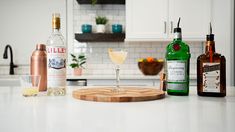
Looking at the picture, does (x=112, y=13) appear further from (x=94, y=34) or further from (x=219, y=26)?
(x=219, y=26)

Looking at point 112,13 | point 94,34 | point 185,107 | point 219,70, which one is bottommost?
point 185,107

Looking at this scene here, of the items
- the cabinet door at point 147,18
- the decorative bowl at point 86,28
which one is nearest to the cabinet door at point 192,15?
the cabinet door at point 147,18

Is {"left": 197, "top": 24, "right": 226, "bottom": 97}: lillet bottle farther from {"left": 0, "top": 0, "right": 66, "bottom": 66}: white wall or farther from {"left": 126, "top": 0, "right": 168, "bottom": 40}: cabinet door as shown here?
{"left": 0, "top": 0, "right": 66, "bottom": 66}: white wall

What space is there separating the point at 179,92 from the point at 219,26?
2.52 m

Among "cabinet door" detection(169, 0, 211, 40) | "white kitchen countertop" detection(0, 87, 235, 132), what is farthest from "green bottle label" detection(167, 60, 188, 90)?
"cabinet door" detection(169, 0, 211, 40)

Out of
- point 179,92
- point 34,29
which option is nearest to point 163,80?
point 179,92

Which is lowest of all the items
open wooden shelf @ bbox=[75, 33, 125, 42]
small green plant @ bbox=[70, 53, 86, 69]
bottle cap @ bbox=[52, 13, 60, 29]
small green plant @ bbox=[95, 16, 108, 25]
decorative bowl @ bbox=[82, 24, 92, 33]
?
A: small green plant @ bbox=[70, 53, 86, 69]

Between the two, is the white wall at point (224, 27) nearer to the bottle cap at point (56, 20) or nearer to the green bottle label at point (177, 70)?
the green bottle label at point (177, 70)

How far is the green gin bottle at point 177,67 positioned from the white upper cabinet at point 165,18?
7.34ft

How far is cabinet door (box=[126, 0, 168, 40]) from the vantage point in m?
3.44

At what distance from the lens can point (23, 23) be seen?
12.5 feet

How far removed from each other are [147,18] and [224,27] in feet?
3.13

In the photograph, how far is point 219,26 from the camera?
3.46 meters

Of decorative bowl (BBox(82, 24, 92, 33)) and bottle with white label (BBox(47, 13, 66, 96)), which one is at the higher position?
decorative bowl (BBox(82, 24, 92, 33))
